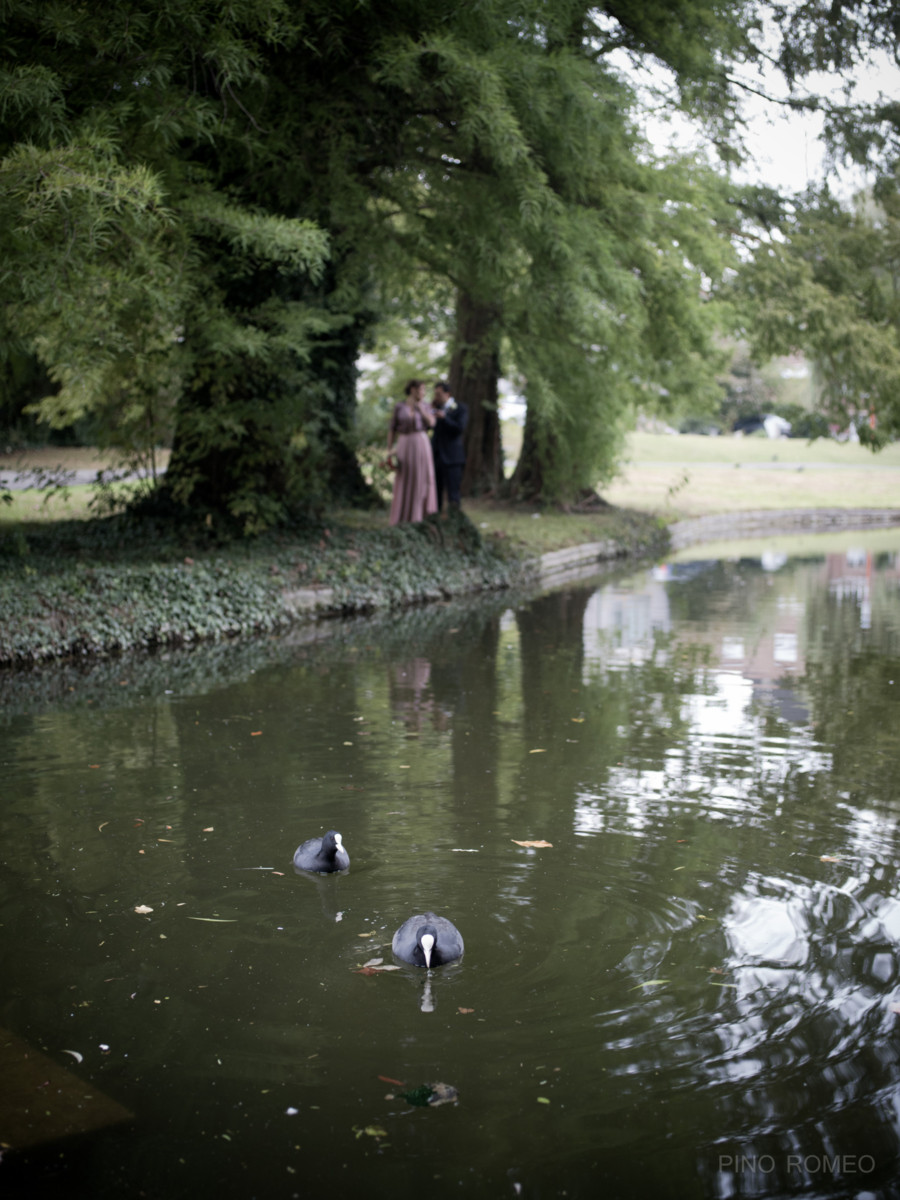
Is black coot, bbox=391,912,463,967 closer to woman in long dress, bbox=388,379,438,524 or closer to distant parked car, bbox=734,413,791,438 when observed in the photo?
woman in long dress, bbox=388,379,438,524

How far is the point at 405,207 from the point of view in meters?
14.5

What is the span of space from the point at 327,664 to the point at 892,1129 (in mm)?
7873

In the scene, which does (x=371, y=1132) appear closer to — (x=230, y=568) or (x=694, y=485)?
(x=230, y=568)

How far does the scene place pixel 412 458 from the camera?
Answer: 16.8 meters

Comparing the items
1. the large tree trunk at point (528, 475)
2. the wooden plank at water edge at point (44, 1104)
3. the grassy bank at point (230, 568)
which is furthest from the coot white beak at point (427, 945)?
the large tree trunk at point (528, 475)

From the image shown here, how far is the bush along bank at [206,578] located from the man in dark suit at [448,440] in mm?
636

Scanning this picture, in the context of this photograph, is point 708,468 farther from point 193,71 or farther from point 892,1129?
point 892,1129

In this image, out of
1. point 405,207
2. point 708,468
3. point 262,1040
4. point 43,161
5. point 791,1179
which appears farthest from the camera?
point 708,468

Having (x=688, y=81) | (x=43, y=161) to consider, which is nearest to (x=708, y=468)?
(x=688, y=81)

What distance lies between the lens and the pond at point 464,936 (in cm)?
350

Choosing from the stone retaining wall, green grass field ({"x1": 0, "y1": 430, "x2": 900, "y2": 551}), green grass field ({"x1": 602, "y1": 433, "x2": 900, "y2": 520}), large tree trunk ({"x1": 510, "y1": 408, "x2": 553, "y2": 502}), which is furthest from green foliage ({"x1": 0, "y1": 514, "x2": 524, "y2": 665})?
the stone retaining wall

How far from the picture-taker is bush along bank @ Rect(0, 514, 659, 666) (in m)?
11.0

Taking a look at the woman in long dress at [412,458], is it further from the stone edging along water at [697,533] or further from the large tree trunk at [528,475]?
the large tree trunk at [528,475]

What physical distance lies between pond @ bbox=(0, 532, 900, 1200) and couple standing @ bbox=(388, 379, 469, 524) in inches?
290
